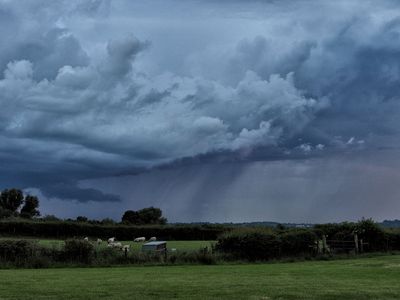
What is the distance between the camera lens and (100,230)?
102312 mm

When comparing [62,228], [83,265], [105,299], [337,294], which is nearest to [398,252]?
[83,265]

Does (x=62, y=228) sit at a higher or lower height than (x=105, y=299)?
higher

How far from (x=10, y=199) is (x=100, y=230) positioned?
200 feet

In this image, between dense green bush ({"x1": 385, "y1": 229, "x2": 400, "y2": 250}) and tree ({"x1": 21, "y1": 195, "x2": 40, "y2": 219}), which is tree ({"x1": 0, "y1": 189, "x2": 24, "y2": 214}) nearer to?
tree ({"x1": 21, "y1": 195, "x2": 40, "y2": 219})

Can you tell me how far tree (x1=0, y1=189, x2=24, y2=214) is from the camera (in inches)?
6083

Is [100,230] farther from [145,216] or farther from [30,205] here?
Result: [30,205]

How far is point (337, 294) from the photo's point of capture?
64.0 ft

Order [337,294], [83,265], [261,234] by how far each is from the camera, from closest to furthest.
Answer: [337,294] → [83,265] → [261,234]

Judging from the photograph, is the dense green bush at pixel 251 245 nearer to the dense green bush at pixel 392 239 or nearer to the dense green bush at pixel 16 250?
the dense green bush at pixel 392 239

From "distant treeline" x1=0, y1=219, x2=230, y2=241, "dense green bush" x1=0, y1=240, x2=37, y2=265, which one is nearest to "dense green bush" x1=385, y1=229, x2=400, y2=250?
"dense green bush" x1=0, y1=240, x2=37, y2=265

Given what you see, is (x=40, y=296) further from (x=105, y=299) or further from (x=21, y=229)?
(x=21, y=229)

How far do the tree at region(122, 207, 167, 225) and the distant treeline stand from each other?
40819 mm

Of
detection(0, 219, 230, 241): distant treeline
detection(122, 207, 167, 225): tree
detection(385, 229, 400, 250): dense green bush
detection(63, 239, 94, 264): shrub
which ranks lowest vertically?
detection(63, 239, 94, 264): shrub

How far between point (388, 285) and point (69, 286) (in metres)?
11.7
